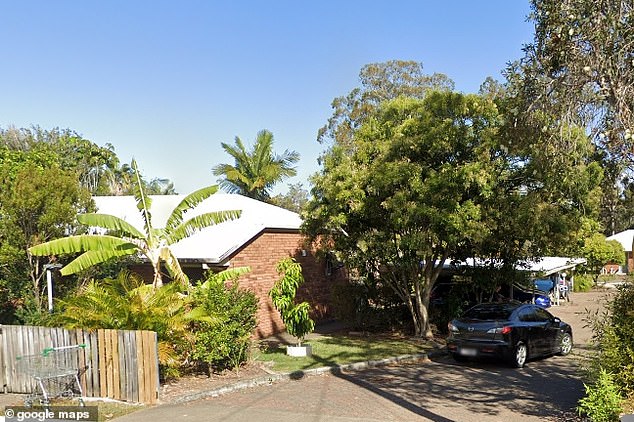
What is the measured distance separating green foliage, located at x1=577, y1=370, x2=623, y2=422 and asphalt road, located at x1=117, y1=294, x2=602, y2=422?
1172mm

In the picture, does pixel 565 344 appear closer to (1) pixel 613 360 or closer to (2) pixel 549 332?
(2) pixel 549 332

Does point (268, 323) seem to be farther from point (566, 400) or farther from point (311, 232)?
point (566, 400)

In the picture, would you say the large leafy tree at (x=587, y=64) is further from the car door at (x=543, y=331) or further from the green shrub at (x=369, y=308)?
the green shrub at (x=369, y=308)

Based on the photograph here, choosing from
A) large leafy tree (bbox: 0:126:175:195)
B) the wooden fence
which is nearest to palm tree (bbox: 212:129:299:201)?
large leafy tree (bbox: 0:126:175:195)

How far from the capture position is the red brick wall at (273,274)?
18.7 metres

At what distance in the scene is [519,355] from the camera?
1471 cm

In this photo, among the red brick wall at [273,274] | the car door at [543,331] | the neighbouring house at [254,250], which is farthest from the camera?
the red brick wall at [273,274]

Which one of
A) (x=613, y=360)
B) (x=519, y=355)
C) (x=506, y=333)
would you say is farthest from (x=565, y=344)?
(x=613, y=360)

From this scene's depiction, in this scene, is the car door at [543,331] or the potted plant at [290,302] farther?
the car door at [543,331]

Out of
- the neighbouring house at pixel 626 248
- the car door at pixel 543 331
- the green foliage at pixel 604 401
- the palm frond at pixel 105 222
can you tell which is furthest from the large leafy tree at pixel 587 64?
the neighbouring house at pixel 626 248

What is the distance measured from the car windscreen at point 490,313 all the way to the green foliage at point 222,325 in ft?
18.9

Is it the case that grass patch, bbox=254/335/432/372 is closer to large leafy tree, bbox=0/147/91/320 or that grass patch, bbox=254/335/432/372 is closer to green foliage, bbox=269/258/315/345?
green foliage, bbox=269/258/315/345

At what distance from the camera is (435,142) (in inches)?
631

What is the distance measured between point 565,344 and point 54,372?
1300 centimetres
